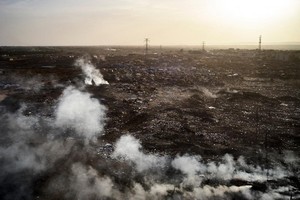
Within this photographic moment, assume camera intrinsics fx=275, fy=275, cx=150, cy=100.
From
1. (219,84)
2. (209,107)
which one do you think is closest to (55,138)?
(209,107)

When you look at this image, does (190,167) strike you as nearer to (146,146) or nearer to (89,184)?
(146,146)

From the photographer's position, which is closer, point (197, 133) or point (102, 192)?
point (102, 192)

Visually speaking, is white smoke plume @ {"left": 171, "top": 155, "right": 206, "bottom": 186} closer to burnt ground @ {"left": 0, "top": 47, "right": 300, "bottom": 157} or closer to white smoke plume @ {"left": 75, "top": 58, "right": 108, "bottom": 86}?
burnt ground @ {"left": 0, "top": 47, "right": 300, "bottom": 157}

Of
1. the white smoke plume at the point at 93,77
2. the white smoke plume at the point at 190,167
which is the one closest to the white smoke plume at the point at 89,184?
the white smoke plume at the point at 190,167

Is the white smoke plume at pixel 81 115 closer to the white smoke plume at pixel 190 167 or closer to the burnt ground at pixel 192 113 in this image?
the burnt ground at pixel 192 113

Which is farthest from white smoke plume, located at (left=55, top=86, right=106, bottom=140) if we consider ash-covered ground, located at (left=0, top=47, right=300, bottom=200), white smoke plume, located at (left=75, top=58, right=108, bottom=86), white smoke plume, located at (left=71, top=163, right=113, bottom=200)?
white smoke plume, located at (left=75, top=58, right=108, bottom=86)

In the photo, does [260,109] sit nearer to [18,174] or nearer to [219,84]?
[219,84]

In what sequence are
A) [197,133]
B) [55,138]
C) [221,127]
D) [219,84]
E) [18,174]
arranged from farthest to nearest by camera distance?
[219,84], [221,127], [197,133], [55,138], [18,174]
